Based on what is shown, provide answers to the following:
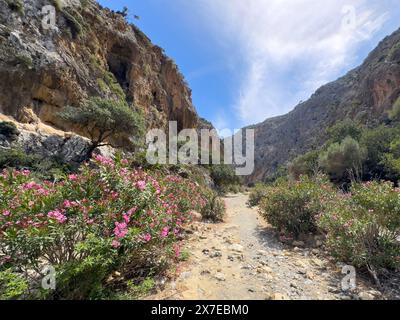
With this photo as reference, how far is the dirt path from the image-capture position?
9.53ft

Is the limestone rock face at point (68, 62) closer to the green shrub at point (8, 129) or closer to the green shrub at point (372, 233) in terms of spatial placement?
the green shrub at point (8, 129)

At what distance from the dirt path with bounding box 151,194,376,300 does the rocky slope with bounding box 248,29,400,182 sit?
42385 mm

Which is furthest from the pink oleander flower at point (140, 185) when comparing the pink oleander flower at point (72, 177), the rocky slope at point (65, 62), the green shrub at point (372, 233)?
the rocky slope at point (65, 62)

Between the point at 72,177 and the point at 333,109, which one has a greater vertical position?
the point at 333,109

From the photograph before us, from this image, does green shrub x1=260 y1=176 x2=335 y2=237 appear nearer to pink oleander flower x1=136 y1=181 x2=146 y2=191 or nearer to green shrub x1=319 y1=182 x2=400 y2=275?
green shrub x1=319 y1=182 x2=400 y2=275

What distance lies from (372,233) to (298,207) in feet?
7.18

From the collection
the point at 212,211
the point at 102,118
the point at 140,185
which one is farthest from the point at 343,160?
the point at 140,185

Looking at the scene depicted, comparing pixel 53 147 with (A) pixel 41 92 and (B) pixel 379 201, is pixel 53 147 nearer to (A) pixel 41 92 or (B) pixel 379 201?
(A) pixel 41 92

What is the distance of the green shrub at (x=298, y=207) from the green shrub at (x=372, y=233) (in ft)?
4.55

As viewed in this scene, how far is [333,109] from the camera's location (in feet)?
187

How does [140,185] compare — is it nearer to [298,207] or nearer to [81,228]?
[81,228]

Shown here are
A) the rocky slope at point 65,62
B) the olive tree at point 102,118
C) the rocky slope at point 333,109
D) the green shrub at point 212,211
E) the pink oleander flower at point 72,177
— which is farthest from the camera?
the rocky slope at point 333,109

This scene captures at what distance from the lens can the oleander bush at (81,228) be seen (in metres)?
2.21

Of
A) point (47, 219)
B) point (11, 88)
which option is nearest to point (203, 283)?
point (47, 219)
